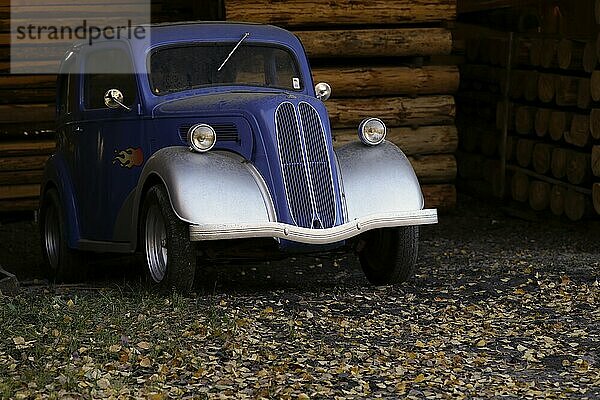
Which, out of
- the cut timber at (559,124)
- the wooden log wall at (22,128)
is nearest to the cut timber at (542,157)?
the cut timber at (559,124)

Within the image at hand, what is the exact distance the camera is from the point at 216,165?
7918mm

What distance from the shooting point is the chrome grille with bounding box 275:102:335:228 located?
26.1ft

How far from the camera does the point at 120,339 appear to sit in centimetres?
679

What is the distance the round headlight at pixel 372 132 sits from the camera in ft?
28.1

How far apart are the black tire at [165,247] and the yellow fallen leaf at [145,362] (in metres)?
1.55

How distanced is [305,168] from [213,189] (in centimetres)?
63

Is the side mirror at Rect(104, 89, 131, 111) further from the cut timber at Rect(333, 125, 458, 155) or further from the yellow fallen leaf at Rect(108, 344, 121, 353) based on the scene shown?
the cut timber at Rect(333, 125, 458, 155)

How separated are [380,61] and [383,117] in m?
0.80

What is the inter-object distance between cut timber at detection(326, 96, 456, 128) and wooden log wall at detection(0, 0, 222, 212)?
1.93 m

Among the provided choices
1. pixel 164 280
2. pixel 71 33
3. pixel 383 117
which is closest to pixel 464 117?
pixel 383 117

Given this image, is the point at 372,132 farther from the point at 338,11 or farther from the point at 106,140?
the point at 338,11

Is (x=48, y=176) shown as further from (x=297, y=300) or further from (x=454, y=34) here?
(x=454, y=34)

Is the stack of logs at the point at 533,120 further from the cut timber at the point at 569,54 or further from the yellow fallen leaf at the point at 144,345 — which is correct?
the yellow fallen leaf at the point at 144,345

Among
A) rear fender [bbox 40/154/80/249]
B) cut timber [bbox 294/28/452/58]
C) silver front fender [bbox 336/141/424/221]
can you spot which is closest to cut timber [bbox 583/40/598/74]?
cut timber [bbox 294/28/452/58]
